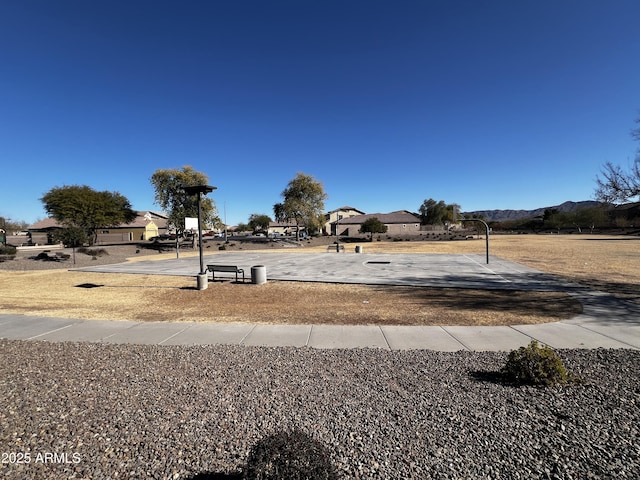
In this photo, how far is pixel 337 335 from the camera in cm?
634

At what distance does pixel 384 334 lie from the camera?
6395 millimetres

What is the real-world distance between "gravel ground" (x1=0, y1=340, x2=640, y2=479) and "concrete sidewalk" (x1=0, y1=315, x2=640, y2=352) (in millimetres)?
713

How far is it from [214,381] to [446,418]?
10.4ft

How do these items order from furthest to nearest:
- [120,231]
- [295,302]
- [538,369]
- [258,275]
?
[120,231] → [258,275] → [295,302] → [538,369]

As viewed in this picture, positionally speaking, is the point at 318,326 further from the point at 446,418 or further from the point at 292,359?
the point at 446,418

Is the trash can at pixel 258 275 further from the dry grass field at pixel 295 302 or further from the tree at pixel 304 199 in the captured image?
Answer: the tree at pixel 304 199

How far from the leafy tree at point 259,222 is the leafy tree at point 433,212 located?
67540 millimetres

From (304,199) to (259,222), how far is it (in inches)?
3366

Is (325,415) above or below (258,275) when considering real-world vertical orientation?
below

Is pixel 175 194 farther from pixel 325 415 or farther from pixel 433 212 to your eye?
pixel 433 212

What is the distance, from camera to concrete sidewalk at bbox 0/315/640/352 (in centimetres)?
576

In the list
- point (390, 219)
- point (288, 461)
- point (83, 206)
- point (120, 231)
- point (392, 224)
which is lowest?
point (288, 461)

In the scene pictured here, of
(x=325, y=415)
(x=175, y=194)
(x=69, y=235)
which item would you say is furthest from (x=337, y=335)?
(x=175, y=194)

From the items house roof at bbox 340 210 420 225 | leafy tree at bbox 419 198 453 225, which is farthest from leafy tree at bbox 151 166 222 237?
leafy tree at bbox 419 198 453 225
